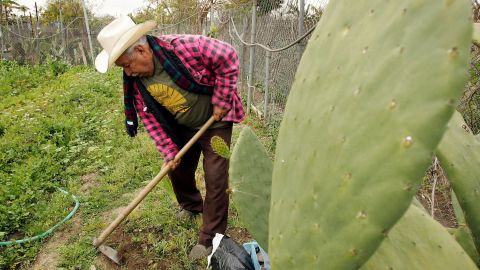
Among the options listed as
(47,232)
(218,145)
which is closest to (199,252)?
(47,232)

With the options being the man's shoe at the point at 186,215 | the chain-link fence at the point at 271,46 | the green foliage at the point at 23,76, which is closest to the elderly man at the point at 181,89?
the man's shoe at the point at 186,215

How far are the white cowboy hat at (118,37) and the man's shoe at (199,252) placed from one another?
1.38 meters

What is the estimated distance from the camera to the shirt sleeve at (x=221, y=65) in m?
2.51

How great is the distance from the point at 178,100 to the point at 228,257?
1.09m

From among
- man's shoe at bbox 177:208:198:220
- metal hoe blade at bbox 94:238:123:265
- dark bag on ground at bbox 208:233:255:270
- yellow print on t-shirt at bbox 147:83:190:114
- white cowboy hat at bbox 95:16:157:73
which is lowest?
metal hoe blade at bbox 94:238:123:265

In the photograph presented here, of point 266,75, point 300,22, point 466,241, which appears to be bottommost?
point 266,75

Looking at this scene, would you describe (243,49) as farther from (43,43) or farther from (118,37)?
(43,43)

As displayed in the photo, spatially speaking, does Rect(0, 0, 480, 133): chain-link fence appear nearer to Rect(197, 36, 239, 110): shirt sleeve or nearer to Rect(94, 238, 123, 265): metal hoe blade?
Rect(197, 36, 239, 110): shirt sleeve

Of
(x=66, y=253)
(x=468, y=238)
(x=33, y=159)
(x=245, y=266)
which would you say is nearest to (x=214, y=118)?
(x=245, y=266)

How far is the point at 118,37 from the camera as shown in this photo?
2404 millimetres

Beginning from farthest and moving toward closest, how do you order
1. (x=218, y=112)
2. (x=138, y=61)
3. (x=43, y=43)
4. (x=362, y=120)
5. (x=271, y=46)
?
(x=43, y=43) < (x=271, y=46) < (x=218, y=112) < (x=138, y=61) < (x=362, y=120)

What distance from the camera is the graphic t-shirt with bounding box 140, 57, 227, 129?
2.57 meters

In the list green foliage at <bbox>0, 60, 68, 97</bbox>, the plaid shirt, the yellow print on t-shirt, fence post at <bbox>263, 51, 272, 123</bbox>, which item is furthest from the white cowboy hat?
green foliage at <bbox>0, 60, 68, 97</bbox>

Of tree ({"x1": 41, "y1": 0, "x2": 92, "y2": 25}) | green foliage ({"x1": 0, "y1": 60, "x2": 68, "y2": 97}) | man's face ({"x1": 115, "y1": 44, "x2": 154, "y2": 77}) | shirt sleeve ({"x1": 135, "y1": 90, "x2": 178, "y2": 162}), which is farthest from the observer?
tree ({"x1": 41, "y1": 0, "x2": 92, "y2": 25})
